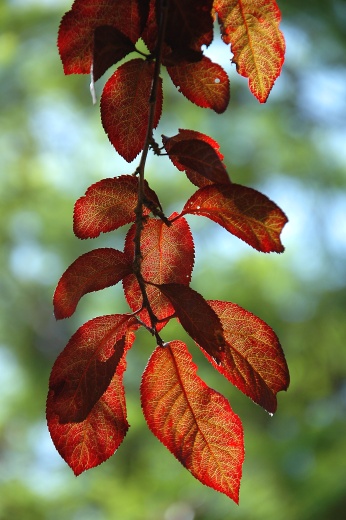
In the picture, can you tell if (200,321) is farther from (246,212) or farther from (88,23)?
(88,23)

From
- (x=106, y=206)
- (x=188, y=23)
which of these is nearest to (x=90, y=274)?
(x=106, y=206)

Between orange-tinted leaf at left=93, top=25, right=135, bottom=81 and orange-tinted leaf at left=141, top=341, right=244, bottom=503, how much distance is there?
16 cm

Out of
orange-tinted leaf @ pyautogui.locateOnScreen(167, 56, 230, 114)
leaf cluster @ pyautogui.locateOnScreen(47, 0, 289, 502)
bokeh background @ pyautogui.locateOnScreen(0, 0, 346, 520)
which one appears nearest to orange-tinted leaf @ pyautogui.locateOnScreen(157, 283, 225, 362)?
leaf cluster @ pyautogui.locateOnScreen(47, 0, 289, 502)

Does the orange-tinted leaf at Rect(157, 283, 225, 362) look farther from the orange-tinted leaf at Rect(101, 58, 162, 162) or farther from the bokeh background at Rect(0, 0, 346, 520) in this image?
the bokeh background at Rect(0, 0, 346, 520)

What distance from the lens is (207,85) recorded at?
1.24ft

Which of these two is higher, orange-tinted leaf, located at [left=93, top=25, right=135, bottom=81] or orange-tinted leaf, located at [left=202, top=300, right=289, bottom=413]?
orange-tinted leaf, located at [left=93, top=25, right=135, bottom=81]

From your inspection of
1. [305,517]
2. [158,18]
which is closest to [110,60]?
[158,18]

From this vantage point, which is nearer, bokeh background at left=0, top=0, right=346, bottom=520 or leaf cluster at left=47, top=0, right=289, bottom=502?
leaf cluster at left=47, top=0, right=289, bottom=502

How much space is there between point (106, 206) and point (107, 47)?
9cm

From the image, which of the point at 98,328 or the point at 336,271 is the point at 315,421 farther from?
the point at 98,328

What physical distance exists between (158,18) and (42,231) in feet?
10.0

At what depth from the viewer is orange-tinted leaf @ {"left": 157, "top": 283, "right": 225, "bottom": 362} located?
1.14 feet

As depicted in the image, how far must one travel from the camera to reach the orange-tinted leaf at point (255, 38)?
37 centimetres

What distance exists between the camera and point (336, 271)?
311 cm
